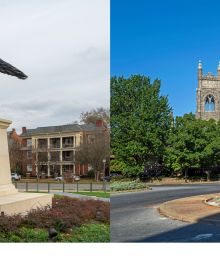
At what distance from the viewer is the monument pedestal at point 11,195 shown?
6921 mm

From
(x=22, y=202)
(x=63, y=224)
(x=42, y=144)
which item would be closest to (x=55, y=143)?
(x=42, y=144)

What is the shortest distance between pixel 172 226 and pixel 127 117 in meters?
Result: 1.54

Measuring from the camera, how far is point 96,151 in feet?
22.0

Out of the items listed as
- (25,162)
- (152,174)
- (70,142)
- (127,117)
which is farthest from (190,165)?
(25,162)

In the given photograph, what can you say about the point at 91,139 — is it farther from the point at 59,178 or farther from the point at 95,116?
the point at 59,178

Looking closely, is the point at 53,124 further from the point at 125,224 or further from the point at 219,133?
the point at 219,133

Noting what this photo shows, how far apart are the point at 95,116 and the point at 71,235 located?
1.64m

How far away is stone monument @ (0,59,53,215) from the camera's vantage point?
22.7ft

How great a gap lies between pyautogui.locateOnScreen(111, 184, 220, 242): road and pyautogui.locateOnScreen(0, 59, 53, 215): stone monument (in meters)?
1.19

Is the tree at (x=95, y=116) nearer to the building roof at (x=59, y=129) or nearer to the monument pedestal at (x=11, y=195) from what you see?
the building roof at (x=59, y=129)

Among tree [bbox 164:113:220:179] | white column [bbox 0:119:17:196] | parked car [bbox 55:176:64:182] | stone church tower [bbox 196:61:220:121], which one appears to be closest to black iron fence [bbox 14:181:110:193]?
parked car [bbox 55:176:64:182]

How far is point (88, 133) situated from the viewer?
22.6ft

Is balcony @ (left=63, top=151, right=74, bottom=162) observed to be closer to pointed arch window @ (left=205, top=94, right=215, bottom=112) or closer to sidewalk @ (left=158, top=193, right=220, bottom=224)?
sidewalk @ (left=158, top=193, right=220, bottom=224)

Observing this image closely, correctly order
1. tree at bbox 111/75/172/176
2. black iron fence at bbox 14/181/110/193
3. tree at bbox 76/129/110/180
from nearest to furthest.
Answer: tree at bbox 111/75/172/176, tree at bbox 76/129/110/180, black iron fence at bbox 14/181/110/193
